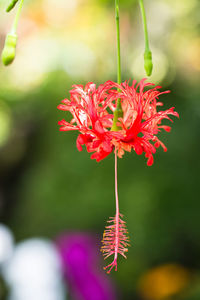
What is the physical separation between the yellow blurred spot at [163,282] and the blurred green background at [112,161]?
0.01 meters

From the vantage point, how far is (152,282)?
512 cm

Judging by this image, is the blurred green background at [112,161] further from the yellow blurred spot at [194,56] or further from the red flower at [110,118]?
the red flower at [110,118]

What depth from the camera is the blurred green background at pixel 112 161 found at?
5121 mm

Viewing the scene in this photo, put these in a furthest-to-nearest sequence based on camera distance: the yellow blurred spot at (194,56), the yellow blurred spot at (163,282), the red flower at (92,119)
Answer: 1. the yellow blurred spot at (194,56)
2. the yellow blurred spot at (163,282)
3. the red flower at (92,119)

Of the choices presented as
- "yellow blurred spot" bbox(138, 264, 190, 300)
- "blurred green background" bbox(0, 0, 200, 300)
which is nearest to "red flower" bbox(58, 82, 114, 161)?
"blurred green background" bbox(0, 0, 200, 300)

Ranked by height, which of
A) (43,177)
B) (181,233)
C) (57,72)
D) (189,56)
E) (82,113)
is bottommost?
(181,233)

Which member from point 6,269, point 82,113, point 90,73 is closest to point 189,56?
point 90,73

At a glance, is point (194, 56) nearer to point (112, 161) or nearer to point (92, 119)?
point (112, 161)

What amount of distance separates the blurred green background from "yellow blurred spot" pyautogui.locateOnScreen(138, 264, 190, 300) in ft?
0.04

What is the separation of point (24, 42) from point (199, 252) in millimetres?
3617

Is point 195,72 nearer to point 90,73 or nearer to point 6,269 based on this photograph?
point 90,73

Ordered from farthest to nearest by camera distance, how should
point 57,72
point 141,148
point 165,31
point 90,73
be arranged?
point 165,31, point 90,73, point 57,72, point 141,148

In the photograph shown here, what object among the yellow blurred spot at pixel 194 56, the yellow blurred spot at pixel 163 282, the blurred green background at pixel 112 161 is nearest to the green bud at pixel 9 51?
the blurred green background at pixel 112 161

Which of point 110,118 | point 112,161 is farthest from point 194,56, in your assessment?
point 110,118
